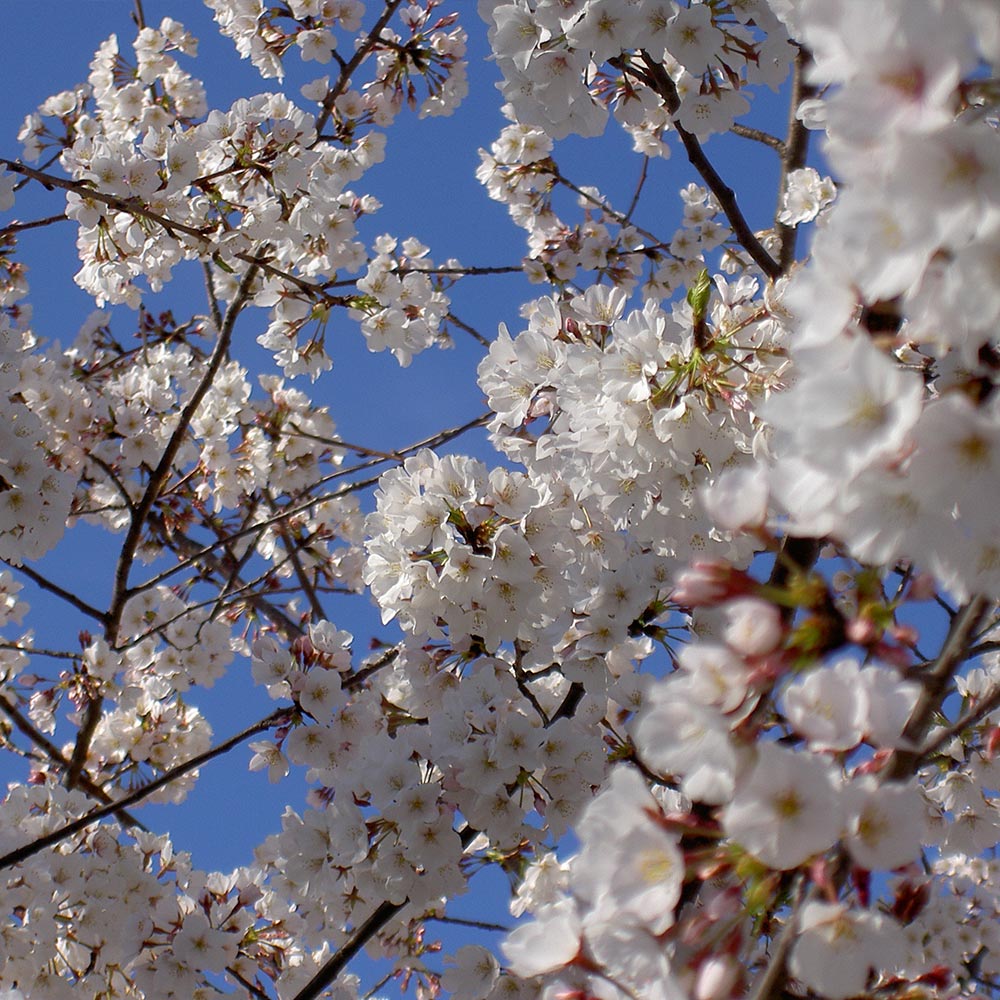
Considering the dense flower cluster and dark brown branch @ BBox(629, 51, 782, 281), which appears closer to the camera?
the dense flower cluster

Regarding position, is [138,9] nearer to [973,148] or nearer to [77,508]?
[77,508]

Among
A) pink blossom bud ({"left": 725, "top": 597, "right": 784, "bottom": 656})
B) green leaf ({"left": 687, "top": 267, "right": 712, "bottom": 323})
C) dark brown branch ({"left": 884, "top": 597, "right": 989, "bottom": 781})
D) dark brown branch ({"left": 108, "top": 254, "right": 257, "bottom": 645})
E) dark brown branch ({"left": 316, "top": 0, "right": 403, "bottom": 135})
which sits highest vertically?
dark brown branch ({"left": 316, "top": 0, "right": 403, "bottom": 135})

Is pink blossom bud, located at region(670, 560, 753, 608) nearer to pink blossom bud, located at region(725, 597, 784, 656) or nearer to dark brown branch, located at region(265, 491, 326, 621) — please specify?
pink blossom bud, located at region(725, 597, 784, 656)

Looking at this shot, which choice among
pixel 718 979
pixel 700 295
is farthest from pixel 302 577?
pixel 718 979

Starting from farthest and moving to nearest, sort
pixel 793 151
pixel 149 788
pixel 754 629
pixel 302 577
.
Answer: pixel 302 577 < pixel 793 151 < pixel 149 788 < pixel 754 629

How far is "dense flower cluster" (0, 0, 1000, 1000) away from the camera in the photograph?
1093 mm

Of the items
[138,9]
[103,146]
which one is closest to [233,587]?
[103,146]

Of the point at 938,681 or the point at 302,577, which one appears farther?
the point at 302,577

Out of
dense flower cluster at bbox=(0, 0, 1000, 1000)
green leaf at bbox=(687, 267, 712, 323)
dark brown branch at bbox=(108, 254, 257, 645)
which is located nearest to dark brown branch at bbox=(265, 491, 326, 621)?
dense flower cluster at bbox=(0, 0, 1000, 1000)

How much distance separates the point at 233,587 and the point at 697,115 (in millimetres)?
3718

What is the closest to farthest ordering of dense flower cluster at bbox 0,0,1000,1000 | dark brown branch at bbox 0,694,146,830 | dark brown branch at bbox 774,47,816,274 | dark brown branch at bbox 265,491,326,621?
dense flower cluster at bbox 0,0,1000,1000
dark brown branch at bbox 774,47,816,274
dark brown branch at bbox 0,694,146,830
dark brown branch at bbox 265,491,326,621

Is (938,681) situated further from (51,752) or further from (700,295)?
(51,752)

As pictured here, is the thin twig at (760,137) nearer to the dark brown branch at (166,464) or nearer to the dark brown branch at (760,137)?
the dark brown branch at (760,137)

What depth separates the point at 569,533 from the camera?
2988 mm
